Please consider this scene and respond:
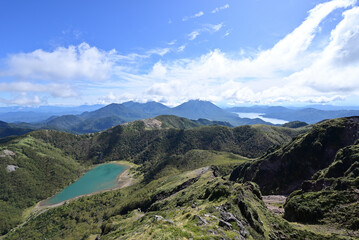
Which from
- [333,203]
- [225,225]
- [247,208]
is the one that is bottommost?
[333,203]

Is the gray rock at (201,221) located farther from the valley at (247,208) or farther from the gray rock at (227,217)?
the gray rock at (227,217)

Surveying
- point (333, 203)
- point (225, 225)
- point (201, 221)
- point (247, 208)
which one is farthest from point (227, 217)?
point (333, 203)

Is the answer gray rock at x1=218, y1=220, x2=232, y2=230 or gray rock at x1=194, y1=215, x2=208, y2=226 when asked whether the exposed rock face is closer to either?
gray rock at x1=218, y1=220, x2=232, y2=230

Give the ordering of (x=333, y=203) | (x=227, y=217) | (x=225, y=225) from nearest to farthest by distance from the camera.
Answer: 1. (x=225, y=225)
2. (x=227, y=217)
3. (x=333, y=203)

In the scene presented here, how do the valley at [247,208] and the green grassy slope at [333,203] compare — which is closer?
the valley at [247,208]

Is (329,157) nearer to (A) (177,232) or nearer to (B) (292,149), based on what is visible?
(B) (292,149)

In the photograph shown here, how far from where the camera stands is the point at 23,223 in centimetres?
18175

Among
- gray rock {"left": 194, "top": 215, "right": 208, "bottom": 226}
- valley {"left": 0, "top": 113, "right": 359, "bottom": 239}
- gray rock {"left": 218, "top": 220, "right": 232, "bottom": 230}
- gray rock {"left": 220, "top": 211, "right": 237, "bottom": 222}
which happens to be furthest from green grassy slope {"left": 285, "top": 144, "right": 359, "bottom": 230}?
gray rock {"left": 194, "top": 215, "right": 208, "bottom": 226}

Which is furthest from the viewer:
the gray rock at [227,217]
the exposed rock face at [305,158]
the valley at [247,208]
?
the exposed rock face at [305,158]

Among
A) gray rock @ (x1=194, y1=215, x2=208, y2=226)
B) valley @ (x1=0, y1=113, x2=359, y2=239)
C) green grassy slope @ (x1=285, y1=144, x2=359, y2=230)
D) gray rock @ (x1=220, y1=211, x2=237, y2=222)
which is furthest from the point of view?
green grassy slope @ (x1=285, y1=144, x2=359, y2=230)

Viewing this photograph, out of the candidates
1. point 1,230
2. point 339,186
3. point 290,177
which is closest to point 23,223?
point 1,230

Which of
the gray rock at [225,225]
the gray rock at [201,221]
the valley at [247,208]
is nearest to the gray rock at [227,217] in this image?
the valley at [247,208]

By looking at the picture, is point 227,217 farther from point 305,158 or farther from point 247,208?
point 305,158

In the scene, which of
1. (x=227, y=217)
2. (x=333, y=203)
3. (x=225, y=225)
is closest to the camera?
(x=225, y=225)
